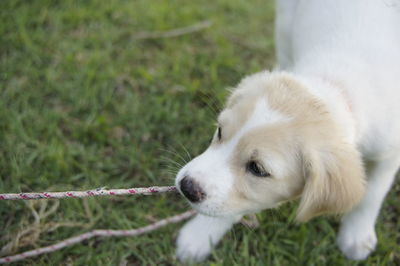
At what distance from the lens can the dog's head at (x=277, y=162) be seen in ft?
6.48

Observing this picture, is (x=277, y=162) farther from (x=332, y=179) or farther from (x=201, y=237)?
(x=201, y=237)

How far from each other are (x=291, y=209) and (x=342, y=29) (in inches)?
49.6

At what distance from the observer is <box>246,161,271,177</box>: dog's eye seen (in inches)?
78.9

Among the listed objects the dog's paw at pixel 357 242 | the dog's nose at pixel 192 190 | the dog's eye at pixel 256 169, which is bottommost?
the dog's paw at pixel 357 242

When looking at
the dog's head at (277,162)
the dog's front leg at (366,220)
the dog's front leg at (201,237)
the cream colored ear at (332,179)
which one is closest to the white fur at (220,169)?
the dog's head at (277,162)

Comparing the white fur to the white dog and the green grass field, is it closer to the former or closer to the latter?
the white dog

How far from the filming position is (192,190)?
205cm

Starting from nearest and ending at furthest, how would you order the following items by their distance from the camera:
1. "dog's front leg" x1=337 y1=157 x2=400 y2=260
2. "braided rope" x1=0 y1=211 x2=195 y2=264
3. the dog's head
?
the dog's head → "braided rope" x1=0 y1=211 x2=195 y2=264 → "dog's front leg" x1=337 y1=157 x2=400 y2=260

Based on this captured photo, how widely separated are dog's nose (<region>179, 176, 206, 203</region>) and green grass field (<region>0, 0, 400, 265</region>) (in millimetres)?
641

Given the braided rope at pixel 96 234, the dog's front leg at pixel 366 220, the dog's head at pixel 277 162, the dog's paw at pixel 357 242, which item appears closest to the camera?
the dog's head at pixel 277 162

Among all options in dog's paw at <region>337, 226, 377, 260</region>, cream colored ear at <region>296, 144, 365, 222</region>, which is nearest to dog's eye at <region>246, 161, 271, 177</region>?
cream colored ear at <region>296, 144, 365, 222</region>

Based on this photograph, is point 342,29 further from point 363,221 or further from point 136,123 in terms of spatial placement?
point 136,123

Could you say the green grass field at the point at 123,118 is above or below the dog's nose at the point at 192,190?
below

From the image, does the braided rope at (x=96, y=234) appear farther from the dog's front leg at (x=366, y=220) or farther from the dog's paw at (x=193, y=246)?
the dog's front leg at (x=366, y=220)
